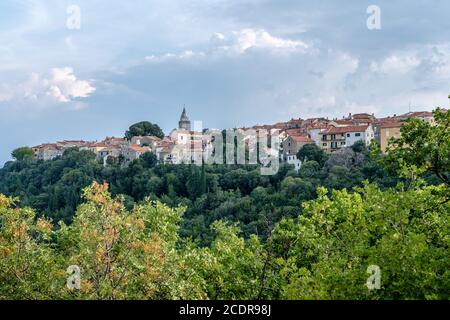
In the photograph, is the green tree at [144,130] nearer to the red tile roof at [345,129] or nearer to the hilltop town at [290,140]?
the hilltop town at [290,140]

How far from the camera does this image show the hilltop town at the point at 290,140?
258ft

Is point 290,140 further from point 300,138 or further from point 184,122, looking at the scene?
point 184,122

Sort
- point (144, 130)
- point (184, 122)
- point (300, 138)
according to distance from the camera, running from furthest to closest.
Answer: point (184, 122)
point (144, 130)
point (300, 138)

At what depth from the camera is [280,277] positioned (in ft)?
39.4

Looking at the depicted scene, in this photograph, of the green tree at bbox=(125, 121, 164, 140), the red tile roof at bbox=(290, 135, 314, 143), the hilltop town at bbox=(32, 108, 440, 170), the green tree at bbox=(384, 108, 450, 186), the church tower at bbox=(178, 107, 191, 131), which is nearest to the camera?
the green tree at bbox=(384, 108, 450, 186)

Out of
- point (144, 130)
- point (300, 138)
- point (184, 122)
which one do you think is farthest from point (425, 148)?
point (184, 122)

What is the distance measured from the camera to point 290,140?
80.3 meters

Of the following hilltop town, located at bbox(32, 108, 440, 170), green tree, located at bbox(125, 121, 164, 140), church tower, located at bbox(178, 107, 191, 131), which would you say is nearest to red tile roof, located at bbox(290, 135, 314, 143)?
hilltop town, located at bbox(32, 108, 440, 170)

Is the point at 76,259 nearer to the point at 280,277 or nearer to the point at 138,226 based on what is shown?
the point at 138,226

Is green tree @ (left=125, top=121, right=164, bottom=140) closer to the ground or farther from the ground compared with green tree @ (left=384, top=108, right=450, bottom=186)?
farther from the ground

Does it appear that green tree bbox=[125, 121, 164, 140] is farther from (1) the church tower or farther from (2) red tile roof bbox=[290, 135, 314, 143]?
(2) red tile roof bbox=[290, 135, 314, 143]

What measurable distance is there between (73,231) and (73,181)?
70.0 m

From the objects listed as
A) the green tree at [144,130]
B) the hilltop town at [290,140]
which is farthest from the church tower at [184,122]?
the green tree at [144,130]

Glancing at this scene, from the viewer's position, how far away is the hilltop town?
78.6 metres
